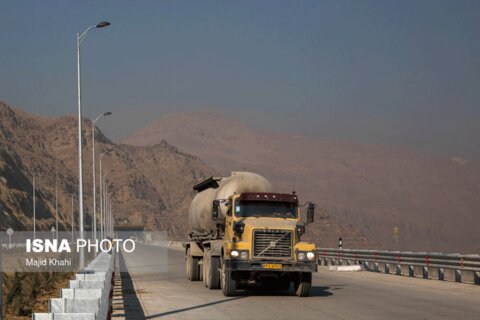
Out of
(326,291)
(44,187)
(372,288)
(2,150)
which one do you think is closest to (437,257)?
(372,288)

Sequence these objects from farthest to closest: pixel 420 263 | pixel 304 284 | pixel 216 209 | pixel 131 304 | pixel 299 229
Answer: pixel 420 263 → pixel 216 209 → pixel 299 229 → pixel 304 284 → pixel 131 304

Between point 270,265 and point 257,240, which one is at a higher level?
point 257,240

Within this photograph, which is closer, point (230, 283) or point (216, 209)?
point (230, 283)

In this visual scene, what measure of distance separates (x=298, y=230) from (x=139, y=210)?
574 feet

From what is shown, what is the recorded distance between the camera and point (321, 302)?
22.9m

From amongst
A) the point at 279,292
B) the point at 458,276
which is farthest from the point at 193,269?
the point at 458,276

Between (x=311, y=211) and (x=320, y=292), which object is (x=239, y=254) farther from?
(x=320, y=292)

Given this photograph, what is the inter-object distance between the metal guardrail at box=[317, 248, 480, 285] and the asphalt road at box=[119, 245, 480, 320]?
34.8 inches

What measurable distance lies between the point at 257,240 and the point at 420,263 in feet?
44.4

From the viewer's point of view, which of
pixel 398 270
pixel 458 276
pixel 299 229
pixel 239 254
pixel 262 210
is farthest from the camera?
pixel 398 270

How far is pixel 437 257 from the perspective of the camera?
33.6 metres

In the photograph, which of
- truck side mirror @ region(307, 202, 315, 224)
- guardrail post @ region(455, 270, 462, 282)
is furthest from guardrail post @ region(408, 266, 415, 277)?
truck side mirror @ region(307, 202, 315, 224)

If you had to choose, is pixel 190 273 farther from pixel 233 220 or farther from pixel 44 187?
pixel 44 187

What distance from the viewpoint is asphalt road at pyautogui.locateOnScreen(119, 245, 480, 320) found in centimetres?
1916
